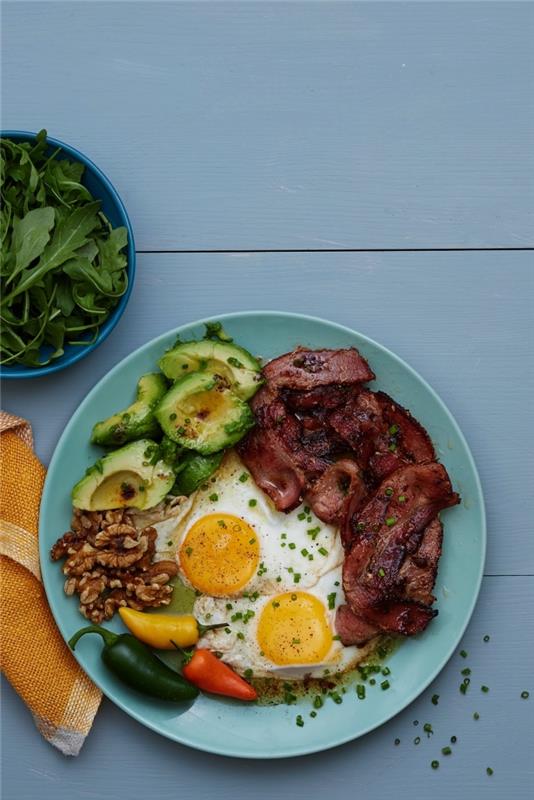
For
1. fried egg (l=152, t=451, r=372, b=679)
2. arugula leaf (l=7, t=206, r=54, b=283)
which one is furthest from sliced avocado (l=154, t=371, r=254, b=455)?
arugula leaf (l=7, t=206, r=54, b=283)

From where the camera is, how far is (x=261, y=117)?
3.78 metres

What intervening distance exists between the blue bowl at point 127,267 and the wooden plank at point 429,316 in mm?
181

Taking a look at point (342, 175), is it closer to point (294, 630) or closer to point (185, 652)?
point (294, 630)

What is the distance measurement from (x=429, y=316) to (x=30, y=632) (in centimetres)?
193

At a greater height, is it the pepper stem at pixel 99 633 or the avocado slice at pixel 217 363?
the avocado slice at pixel 217 363

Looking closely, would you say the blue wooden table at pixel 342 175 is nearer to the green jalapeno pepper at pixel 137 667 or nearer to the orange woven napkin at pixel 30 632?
the orange woven napkin at pixel 30 632

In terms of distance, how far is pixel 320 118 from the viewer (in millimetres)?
3781

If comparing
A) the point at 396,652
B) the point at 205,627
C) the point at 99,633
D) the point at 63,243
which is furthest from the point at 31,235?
the point at 396,652

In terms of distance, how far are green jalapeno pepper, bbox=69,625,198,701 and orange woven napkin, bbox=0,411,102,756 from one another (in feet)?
0.58

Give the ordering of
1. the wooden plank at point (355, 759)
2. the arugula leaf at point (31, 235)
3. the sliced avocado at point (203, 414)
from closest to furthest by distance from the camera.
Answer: the arugula leaf at point (31, 235), the sliced avocado at point (203, 414), the wooden plank at point (355, 759)

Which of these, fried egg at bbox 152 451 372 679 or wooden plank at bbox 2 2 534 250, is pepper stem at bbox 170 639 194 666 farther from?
wooden plank at bbox 2 2 534 250

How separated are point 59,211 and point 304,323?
0.98 metres

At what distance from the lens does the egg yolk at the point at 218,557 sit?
3539 mm

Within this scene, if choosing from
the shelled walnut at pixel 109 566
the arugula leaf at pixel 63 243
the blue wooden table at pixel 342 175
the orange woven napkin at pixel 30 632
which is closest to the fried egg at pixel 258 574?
the shelled walnut at pixel 109 566
